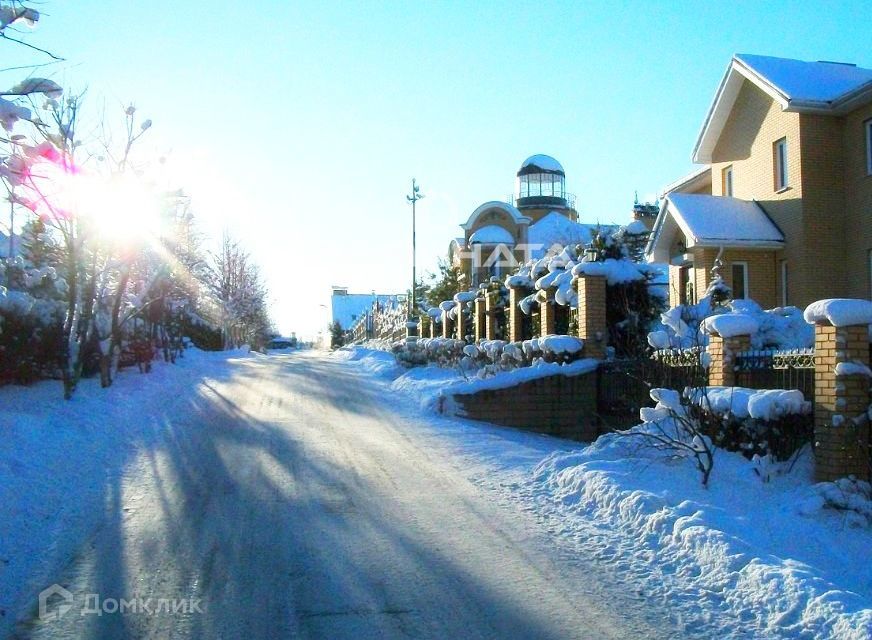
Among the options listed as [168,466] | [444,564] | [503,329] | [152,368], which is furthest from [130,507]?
[152,368]

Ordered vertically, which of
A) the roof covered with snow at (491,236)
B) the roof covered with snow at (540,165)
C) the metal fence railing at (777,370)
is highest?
the roof covered with snow at (540,165)

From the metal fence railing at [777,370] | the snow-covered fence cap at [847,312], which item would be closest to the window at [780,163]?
the metal fence railing at [777,370]

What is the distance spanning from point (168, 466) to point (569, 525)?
5.32 meters

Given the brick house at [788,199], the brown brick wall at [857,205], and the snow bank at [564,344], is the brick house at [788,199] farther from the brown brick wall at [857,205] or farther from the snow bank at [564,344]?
the snow bank at [564,344]

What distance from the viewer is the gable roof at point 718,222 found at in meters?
19.4

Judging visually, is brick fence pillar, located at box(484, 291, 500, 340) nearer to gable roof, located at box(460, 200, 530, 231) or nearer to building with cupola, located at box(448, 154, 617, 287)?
building with cupola, located at box(448, 154, 617, 287)

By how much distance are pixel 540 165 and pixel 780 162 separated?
35.3 m

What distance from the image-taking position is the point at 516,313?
780 inches

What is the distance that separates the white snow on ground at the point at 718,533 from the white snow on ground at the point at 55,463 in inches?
164

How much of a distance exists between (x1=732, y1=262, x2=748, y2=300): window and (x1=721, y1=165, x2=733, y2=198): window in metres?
3.61

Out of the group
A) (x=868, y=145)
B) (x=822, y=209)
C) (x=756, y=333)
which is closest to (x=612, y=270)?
(x=756, y=333)

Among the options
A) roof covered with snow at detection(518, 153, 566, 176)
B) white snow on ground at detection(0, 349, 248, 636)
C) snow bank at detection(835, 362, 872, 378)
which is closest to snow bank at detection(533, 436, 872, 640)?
snow bank at detection(835, 362, 872, 378)

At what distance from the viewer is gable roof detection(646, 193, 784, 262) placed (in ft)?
63.6

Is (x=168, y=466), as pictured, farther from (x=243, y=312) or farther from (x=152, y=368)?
(x=243, y=312)
